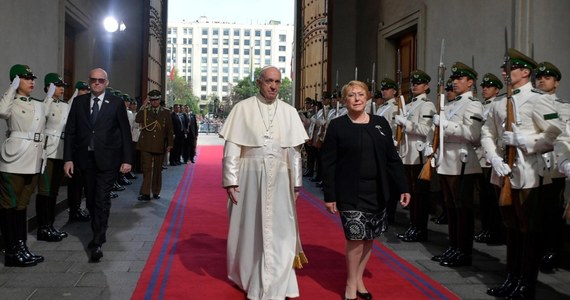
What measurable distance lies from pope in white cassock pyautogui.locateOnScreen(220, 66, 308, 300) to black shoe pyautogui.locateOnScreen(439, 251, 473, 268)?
1821mm

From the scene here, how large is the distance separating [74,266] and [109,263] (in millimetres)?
331

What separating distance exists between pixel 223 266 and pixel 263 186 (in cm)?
134

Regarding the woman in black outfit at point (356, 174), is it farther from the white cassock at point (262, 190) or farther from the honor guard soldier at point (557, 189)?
the honor guard soldier at point (557, 189)

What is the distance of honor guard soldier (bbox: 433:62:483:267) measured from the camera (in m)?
5.78

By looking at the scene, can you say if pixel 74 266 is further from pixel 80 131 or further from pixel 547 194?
pixel 547 194

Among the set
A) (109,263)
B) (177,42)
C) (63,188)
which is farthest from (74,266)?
(177,42)

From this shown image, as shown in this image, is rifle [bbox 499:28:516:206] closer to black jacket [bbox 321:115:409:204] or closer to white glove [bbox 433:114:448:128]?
black jacket [bbox 321:115:409:204]

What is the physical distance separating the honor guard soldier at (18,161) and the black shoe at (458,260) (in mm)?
4070

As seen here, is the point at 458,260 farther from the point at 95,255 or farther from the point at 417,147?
the point at 95,255

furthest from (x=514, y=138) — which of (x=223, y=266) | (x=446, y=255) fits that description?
Answer: (x=223, y=266)

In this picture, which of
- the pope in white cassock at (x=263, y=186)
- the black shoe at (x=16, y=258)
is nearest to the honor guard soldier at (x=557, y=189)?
the pope in white cassock at (x=263, y=186)

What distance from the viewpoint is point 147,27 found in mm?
16516

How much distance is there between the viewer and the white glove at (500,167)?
180 inches

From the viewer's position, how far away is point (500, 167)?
4590 millimetres
